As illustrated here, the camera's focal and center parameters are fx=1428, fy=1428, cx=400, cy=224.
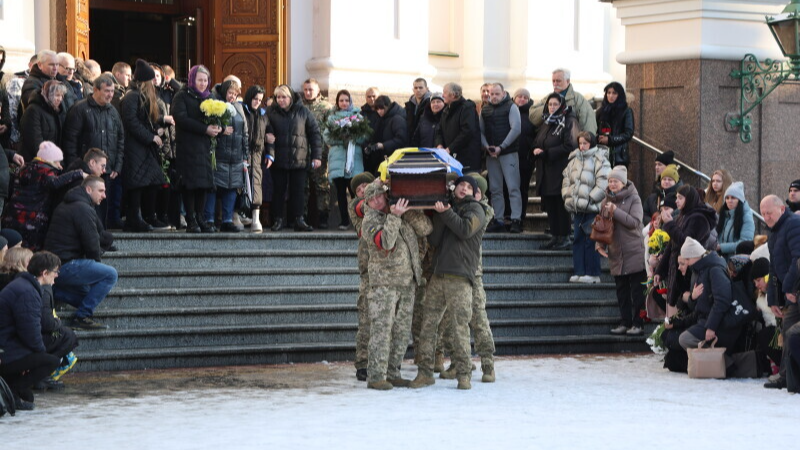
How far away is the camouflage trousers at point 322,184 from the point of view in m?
16.5

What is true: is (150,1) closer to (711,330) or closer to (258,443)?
(711,330)

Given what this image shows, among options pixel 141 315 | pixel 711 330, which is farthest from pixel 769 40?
pixel 141 315

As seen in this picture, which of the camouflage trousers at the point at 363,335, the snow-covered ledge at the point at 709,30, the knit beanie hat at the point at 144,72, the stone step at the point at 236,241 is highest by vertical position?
the snow-covered ledge at the point at 709,30

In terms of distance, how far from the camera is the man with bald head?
38.1 ft

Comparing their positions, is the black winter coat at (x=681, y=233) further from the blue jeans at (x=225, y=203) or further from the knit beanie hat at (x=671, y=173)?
the blue jeans at (x=225, y=203)

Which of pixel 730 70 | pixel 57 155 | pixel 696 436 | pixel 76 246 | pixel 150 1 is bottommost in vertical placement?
pixel 696 436

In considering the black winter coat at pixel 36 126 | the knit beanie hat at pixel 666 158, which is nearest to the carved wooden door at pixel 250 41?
the black winter coat at pixel 36 126

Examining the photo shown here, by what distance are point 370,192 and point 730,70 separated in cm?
650

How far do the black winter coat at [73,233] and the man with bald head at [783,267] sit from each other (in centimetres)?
574

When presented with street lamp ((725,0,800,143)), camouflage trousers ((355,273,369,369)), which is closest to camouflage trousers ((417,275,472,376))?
camouflage trousers ((355,273,369,369))

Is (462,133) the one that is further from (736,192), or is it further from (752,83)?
(752,83)

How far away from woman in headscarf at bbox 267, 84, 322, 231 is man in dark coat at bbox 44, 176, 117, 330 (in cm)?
350

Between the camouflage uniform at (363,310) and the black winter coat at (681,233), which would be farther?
the black winter coat at (681,233)

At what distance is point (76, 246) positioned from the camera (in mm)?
12352
